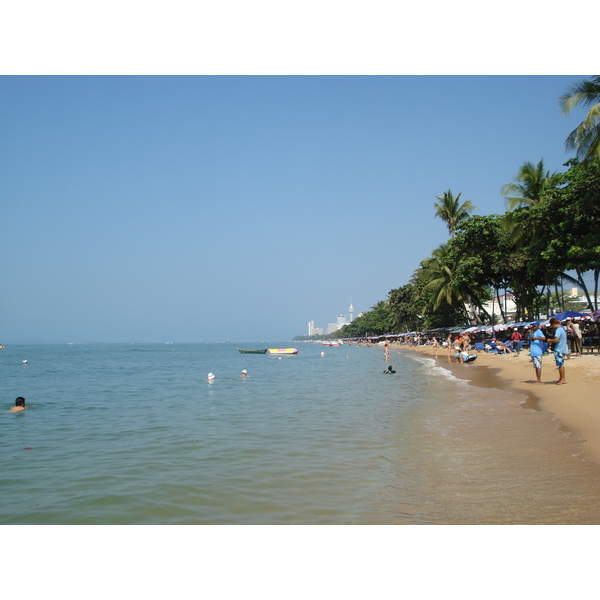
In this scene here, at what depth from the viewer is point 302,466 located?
22.2ft

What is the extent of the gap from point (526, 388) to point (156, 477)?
A: 11539 millimetres

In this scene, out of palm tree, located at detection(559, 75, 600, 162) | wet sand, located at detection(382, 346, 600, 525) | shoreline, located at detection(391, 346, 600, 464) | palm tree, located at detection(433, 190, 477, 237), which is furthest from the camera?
palm tree, located at detection(433, 190, 477, 237)

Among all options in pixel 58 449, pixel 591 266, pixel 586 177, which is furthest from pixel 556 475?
pixel 591 266

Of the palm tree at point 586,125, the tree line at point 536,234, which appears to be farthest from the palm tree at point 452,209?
the palm tree at point 586,125

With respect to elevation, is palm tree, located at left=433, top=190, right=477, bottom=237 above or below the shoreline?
above

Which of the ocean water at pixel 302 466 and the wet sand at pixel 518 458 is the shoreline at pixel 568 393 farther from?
the ocean water at pixel 302 466

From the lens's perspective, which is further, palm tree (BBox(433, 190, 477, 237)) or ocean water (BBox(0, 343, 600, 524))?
palm tree (BBox(433, 190, 477, 237))

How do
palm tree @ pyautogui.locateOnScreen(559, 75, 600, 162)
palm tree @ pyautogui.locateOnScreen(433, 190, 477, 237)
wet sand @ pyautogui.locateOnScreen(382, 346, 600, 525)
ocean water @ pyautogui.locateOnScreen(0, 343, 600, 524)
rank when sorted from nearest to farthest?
wet sand @ pyautogui.locateOnScreen(382, 346, 600, 525) < ocean water @ pyautogui.locateOnScreen(0, 343, 600, 524) < palm tree @ pyautogui.locateOnScreen(559, 75, 600, 162) < palm tree @ pyautogui.locateOnScreen(433, 190, 477, 237)

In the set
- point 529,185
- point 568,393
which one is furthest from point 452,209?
point 568,393

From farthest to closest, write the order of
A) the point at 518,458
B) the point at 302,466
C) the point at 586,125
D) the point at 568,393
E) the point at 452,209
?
the point at 452,209 < the point at 586,125 < the point at 568,393 < the point at 302,466 < the point at 518,458

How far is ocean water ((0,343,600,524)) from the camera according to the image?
16.1 ft

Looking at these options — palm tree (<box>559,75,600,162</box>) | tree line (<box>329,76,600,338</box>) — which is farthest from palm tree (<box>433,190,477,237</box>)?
palm tree (<box>559,75,600,162</box>)

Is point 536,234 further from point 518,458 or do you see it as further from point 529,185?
point 518,458

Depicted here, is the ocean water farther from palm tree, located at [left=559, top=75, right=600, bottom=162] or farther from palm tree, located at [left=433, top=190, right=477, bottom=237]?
palm tree, located at [left=433, top=190, right=477, bottom=237]
